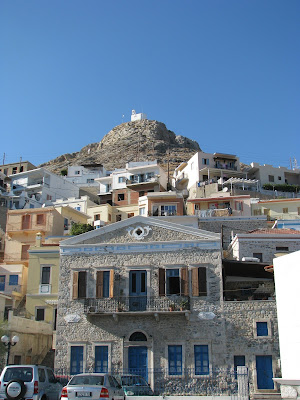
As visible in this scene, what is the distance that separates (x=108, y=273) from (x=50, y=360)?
7.87 m

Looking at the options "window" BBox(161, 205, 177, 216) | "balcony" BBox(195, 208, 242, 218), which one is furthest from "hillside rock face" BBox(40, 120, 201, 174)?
"balcony" BBox(195, 208, 242, 218)

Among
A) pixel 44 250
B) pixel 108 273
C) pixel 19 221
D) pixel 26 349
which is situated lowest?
pixel 26 349

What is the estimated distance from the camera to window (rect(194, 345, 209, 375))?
27.0m

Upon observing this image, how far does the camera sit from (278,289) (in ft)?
53.6

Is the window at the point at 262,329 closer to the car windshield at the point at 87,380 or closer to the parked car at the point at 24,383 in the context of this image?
the car windshield at the point at 87,380

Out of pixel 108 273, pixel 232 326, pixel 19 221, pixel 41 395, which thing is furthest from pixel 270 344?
pixel 19 221

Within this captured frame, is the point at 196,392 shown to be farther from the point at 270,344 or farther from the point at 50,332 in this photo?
the point at 50,332

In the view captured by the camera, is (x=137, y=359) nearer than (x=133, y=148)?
Yes

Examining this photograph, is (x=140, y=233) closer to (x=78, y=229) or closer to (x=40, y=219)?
(x=78, y=229)

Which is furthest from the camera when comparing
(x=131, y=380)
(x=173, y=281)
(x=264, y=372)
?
(x=173, y=281)

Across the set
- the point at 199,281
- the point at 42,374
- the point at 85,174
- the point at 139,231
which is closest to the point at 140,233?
the point at 139,231

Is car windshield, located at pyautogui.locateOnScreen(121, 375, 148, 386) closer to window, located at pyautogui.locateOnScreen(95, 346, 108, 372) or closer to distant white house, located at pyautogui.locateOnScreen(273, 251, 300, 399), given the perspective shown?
window, located at pyautogui.locateOnScreen(95, 346, 108, 372)

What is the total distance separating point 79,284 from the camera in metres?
29.7

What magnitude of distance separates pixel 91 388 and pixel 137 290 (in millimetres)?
12439
